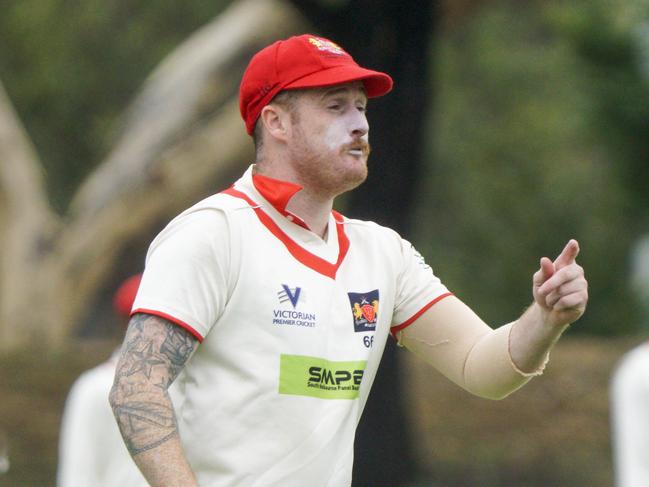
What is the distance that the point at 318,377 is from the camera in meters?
3.96

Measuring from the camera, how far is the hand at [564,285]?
12.5ft

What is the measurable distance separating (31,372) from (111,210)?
2125 mm

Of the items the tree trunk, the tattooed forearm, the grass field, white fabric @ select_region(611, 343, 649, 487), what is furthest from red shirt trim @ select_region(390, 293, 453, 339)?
the tree trunk

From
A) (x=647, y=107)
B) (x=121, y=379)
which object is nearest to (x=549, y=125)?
(x=647, y=107)

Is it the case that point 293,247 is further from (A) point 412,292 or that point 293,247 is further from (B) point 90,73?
(B) point 90,73

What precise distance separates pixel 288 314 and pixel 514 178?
24034mm

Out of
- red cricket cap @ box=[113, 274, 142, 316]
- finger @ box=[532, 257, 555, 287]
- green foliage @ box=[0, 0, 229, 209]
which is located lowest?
green foliage @ box=[0, 0, 229, 209]

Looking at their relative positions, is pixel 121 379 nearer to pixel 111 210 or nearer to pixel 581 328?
pixel 111 210

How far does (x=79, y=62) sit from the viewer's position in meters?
25.6

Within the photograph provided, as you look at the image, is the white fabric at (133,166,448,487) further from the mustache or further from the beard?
the mustache

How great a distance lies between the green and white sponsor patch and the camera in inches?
154

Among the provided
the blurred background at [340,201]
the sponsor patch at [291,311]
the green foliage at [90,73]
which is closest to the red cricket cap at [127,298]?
the sponsor patch at [291,311]

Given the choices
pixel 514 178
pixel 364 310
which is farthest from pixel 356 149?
pixel 514 178

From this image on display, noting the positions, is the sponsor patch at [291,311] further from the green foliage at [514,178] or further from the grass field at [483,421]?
the green foliage at [514,178]
